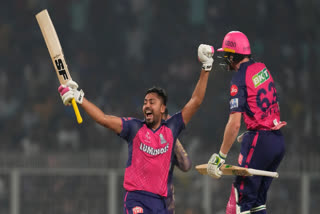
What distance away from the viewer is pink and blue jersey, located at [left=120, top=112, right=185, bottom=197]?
22.5 ft

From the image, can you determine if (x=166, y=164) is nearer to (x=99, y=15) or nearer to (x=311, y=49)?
(x=311, y=49)

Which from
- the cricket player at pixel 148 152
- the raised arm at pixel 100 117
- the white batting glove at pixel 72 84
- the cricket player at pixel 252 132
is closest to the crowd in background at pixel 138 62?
the cricket player at pixel 252 132

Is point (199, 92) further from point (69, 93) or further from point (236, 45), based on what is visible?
point (69, 93)

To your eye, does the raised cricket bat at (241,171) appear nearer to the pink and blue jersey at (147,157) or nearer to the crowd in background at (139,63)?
the pink and blue jersey at (147,157)

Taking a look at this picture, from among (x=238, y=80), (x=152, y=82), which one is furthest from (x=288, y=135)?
(x=238, y=80)

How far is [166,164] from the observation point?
22.8 ft

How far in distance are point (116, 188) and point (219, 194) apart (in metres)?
1.80

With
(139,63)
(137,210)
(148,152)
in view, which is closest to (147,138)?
(148,152)

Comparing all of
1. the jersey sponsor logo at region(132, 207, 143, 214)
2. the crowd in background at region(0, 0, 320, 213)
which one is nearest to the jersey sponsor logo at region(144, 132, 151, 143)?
the jersey sponsor logo at region(132, 207, 143, 214)

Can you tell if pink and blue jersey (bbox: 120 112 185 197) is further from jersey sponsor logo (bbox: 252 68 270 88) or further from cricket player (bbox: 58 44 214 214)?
jersey sponsor logo (bbox: 252 68 270 88)

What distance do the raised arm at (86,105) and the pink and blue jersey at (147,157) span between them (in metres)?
0.11

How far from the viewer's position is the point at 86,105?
662 centimetres

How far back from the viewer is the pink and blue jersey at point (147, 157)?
6844 millimetres

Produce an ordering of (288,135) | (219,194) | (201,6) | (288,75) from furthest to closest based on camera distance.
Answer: (201,6)
(288,75)
(288,135)
(219,194)
